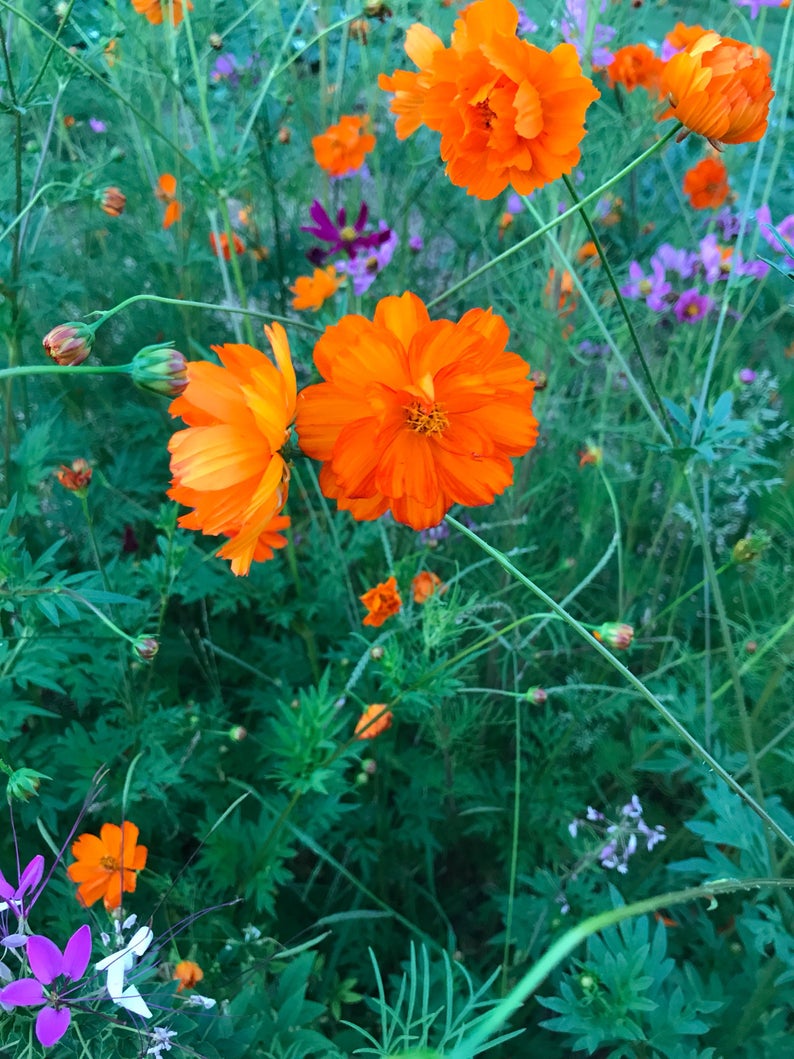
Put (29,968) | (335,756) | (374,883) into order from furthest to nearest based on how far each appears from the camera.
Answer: (374,883) → (335,756) → (29,968)

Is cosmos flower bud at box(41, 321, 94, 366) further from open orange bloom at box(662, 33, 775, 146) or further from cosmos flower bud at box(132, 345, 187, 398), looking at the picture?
open orange bloom at box(662, 33, 775, 146)

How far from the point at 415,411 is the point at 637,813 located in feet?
1.85

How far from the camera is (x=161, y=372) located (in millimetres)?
433

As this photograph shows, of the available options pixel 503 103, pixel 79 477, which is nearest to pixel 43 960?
pixel 79 477

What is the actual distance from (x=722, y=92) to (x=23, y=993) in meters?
0.69

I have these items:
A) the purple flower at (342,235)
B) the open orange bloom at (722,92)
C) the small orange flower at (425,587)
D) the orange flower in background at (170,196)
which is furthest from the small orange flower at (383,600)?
the orange flower in background at (170,196)

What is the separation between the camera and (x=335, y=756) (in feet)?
2.37

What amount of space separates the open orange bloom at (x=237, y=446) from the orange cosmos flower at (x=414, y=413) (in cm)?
2

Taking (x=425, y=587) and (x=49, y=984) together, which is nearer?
(x=49, y=984)

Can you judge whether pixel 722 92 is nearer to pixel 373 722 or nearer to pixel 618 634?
pixel 618 634

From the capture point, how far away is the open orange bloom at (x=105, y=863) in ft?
2.25

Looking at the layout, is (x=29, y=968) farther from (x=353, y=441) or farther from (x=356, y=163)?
(x=356, y=163)

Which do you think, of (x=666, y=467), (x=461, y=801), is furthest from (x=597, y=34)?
(x=461, y=801)

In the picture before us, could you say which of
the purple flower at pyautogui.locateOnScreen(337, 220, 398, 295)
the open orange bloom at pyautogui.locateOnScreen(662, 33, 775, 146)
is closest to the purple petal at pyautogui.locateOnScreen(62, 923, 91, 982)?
the open orange bloom at pyautogui.locateOnScreen(662, 33, 775, 146)
